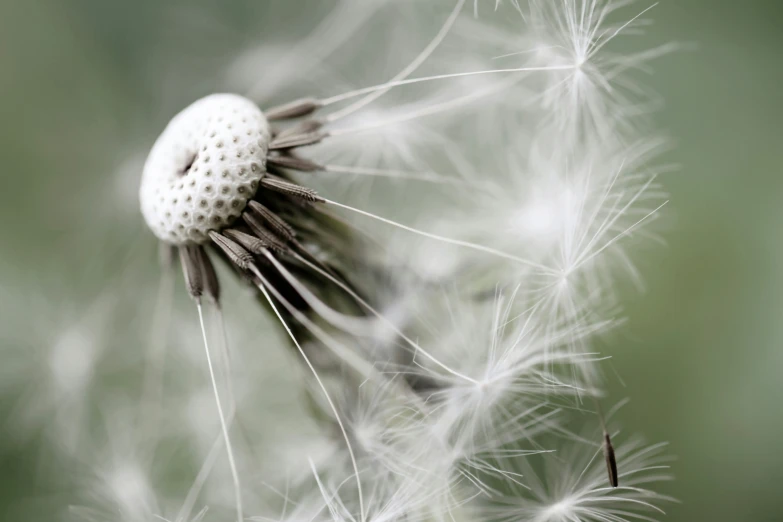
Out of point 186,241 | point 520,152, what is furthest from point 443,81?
point 186,241

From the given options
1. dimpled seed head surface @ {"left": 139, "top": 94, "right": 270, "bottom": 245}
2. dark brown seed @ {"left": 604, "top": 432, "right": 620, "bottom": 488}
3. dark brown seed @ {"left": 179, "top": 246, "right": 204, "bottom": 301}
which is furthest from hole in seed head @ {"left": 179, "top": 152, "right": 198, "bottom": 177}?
dark brown seed @ {"left": 604, "top": 432, "right": 620, "bottom": 488}

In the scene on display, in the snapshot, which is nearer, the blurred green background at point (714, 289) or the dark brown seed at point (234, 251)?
the dark brown seed at point (234, 251)

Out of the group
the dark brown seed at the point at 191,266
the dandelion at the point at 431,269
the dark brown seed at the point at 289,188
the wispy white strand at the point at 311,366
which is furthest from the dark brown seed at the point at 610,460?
the dark brown seed at the point at 191,266

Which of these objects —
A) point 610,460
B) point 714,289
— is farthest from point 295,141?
point 714,289

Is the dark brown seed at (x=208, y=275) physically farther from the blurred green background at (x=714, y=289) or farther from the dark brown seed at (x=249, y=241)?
the blurred green background at (x=714, y=289)

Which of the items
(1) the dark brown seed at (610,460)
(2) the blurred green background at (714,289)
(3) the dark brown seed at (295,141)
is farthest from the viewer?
(2) the blurred green background at (714,289)

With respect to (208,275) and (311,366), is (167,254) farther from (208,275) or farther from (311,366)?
(311,366)

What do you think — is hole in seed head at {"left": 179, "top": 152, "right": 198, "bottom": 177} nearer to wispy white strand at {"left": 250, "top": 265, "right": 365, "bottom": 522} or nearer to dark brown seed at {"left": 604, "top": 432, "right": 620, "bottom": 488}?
wispy white strand at {"left": 250, "top": 265, "right": 365, "bottom": 522}
